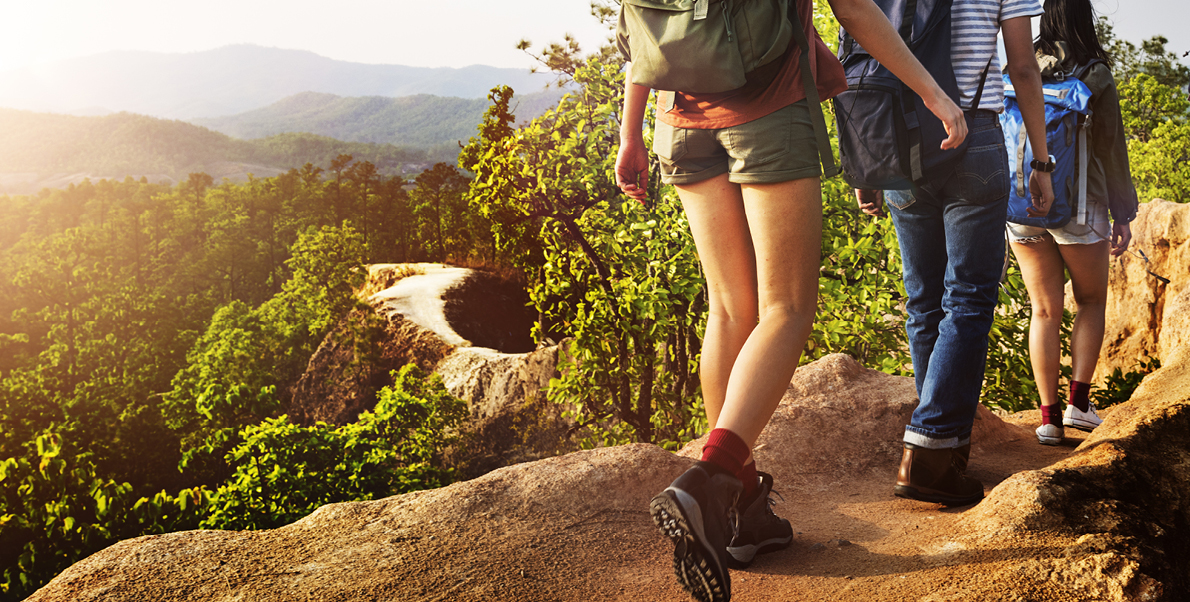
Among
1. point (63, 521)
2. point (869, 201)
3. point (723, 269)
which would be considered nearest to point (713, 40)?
point (723, 269)

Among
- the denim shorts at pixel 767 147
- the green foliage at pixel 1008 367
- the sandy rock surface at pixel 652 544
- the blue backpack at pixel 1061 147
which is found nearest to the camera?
the sandy rock surface at pixel 652 544

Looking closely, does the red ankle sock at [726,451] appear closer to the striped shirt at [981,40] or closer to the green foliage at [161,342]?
the striped shirt at [981,40]

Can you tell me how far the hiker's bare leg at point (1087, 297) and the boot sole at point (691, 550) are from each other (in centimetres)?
233

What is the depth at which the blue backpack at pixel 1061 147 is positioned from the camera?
293 centimetres

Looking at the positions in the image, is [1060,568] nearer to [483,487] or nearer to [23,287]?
[483,487]

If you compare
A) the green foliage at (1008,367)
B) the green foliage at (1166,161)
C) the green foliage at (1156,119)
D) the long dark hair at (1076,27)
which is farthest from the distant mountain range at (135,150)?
the long dark hair at (1076,27)

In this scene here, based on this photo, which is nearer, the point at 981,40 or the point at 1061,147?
the point at 981,40

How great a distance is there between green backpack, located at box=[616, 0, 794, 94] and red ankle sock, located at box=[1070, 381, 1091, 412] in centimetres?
232

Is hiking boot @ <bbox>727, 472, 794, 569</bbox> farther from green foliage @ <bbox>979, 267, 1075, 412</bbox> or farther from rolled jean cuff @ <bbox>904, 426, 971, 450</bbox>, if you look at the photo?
green foliage @ <bbox>979, 267, 1075, 412</bbox>

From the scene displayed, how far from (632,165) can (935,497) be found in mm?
1316

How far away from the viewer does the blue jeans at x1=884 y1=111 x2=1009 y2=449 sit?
2.18 m

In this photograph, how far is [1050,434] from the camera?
3125mm

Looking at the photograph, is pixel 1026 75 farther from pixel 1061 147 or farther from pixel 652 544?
pixel 652 544

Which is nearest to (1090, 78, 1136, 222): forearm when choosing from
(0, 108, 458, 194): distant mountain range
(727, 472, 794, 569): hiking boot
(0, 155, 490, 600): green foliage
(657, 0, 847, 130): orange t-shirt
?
(657, 0, 847, 130): orange t-shirt
